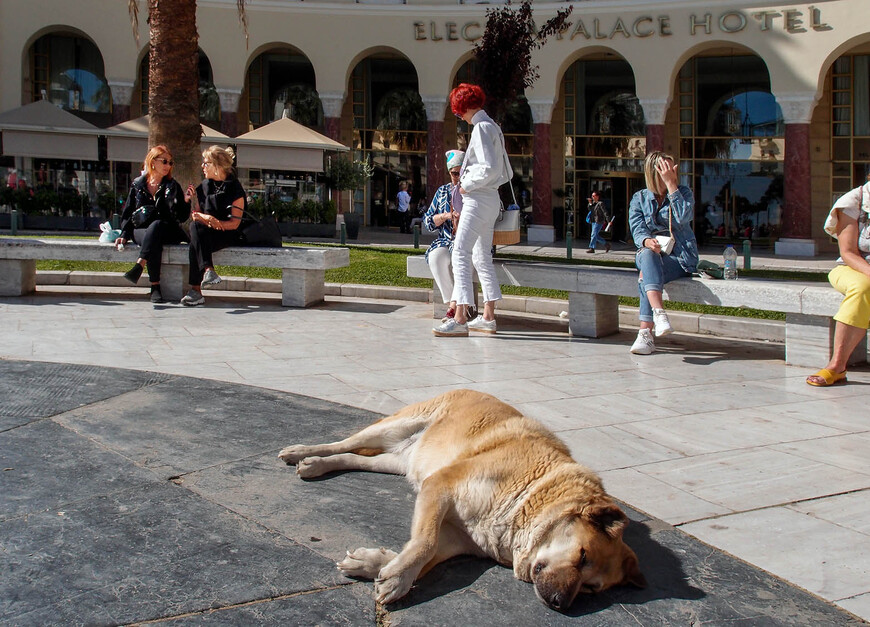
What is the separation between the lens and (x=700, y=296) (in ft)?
26.1

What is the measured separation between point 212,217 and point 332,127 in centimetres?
2005

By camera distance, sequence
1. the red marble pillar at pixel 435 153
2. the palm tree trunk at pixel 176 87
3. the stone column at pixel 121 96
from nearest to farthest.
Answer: the palm tree trunk at pixel 176 87
the stone column at pixel 121 96
the red marble pillar at pixel 435 153

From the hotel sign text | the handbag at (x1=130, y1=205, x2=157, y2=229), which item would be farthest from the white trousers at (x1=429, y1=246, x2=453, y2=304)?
the hotel sign text

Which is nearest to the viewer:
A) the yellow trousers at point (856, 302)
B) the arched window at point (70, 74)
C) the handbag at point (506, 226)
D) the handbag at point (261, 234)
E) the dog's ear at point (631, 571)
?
the dog's ear at point (631, 571)

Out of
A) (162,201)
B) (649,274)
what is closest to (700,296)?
(649,274)

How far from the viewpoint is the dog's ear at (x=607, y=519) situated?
286 centimetres

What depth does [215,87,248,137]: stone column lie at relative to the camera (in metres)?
29.1

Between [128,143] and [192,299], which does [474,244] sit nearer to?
[192,299]

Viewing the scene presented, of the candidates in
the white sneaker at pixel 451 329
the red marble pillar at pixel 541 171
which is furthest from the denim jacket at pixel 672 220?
the red marble pillar at pixel 541 171

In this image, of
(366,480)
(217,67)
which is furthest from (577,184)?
(366,480)

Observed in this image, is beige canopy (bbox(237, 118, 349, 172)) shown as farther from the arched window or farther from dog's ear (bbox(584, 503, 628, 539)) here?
dog's ear (bbox(584, 503, 628, 539))

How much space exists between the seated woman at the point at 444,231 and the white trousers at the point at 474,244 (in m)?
0.44

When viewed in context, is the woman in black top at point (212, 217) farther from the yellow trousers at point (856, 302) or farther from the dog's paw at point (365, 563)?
the dog's paw at point (365, 563)

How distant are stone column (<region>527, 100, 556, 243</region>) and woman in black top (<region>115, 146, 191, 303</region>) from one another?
1957cm
